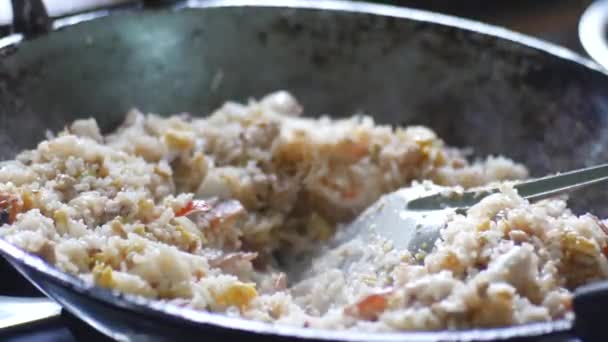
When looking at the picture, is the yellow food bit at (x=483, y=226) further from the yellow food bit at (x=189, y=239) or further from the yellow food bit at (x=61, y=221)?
the yellow food bit at (x=61, y=221)

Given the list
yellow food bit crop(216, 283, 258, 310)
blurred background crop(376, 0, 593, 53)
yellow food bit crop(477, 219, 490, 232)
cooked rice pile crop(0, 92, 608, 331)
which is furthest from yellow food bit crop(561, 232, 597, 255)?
blurred background crop(376, 0, 593, 53)

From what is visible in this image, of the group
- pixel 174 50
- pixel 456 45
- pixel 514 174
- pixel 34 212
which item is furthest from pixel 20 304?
pixel 456 45

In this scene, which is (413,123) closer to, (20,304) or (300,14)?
(300,14)

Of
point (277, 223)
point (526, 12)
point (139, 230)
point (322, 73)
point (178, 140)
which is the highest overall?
point (526, 12)

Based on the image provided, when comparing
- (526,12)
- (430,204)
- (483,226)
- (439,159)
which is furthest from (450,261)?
(526,12)

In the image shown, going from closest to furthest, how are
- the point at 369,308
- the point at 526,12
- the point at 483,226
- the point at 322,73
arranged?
1. the point at 369,308
2. the point at 483,226
3. the point at 322,73
4. the point at 526,12

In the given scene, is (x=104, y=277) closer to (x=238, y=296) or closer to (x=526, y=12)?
(x=238, y=296)
